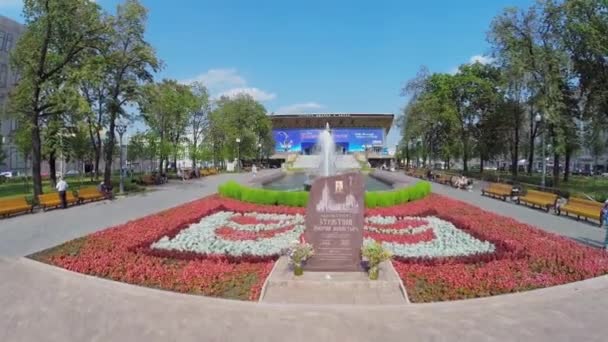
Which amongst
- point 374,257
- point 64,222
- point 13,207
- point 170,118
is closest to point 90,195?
point 13,207

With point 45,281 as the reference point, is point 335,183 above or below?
above

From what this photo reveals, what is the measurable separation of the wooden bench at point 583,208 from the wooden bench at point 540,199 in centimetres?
140

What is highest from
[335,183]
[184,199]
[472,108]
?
[472,108]

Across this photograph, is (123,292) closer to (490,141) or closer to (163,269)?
(163,269)

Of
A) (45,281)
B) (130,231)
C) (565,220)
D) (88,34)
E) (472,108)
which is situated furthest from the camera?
(472,108)

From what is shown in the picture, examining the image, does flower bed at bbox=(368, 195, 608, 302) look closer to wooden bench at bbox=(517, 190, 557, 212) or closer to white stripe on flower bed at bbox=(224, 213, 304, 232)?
white stripe on flower bed at bbox=(224, 213, 304, 232)

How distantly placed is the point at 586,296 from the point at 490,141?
1880 inches

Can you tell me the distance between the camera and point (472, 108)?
52500 millimetres

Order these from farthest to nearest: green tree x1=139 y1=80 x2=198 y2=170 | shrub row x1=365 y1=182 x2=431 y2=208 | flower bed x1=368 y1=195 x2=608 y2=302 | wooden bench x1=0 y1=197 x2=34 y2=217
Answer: green tree x1=139 y1=80 x2=198 y2=170 < shrub row x1=365 y1=182 x2=431 y2=208 < wooden bench x1=0 y1=197 x2=34 y2=217 < flower bed x1=368 y1=195 x2=608 y2=302

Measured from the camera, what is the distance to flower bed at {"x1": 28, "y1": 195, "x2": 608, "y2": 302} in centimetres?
877

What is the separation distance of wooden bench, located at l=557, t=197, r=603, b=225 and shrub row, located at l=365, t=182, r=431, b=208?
6121mm

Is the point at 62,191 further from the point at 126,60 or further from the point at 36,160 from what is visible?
the point at 126,60

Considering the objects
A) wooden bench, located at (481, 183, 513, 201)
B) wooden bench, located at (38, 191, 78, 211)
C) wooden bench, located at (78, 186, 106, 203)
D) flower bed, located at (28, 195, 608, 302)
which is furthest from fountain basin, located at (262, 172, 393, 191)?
wooden bench, located at (38, 191, 78, 211)

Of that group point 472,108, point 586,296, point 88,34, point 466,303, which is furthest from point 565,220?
point 472,108
